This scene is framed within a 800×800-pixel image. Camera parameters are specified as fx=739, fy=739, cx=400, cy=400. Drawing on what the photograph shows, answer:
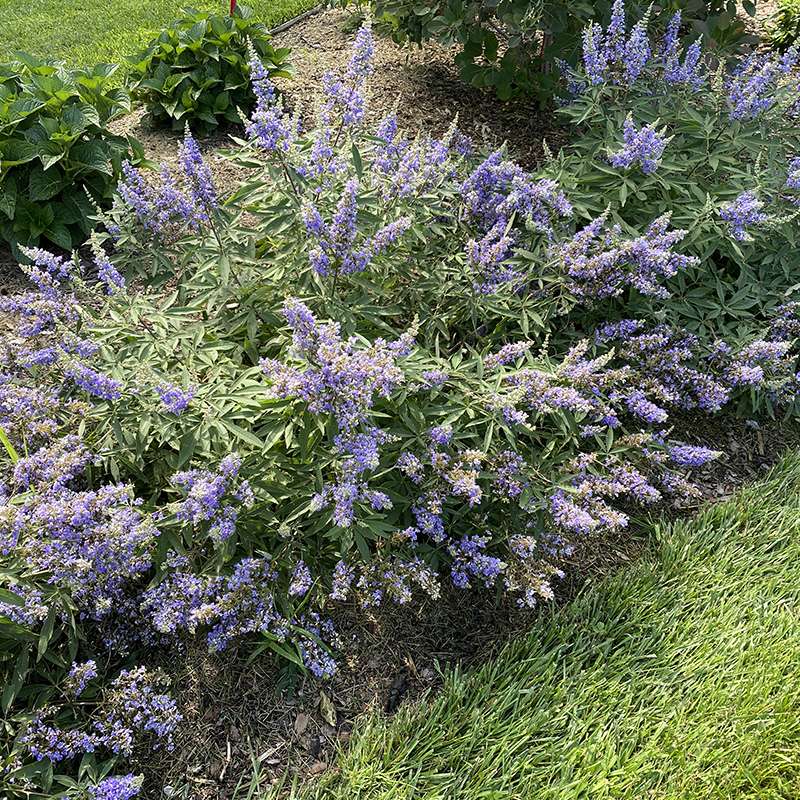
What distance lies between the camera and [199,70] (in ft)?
15.8

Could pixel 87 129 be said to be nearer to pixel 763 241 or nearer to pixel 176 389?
pixel 176 389

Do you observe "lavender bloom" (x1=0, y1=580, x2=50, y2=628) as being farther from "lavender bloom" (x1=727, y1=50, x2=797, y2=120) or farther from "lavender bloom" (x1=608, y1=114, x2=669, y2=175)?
"lavender bloom" (x1=727, y1=50, x2=797, y2=120)

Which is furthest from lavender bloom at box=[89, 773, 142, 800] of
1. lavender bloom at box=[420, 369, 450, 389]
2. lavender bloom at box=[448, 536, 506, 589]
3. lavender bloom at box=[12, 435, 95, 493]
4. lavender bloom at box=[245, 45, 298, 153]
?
lavender bloom at box=[245, 45, 298, 153]

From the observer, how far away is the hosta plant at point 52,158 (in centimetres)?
391

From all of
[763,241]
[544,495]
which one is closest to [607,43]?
[763,241]

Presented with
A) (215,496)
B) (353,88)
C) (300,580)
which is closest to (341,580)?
(300,580)

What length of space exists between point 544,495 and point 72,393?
197 cm

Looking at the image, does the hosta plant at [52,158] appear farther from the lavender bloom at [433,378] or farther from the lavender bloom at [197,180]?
the lavender bloom at [433,378]

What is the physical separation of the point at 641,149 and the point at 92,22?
19.1 ft

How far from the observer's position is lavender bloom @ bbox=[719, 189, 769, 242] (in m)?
3.25

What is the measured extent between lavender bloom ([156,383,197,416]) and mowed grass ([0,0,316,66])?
15.1 ft

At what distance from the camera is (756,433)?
379cm

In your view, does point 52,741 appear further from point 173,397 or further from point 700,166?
point 700,166

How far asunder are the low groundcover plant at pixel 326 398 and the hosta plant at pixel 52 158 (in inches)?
26.0
